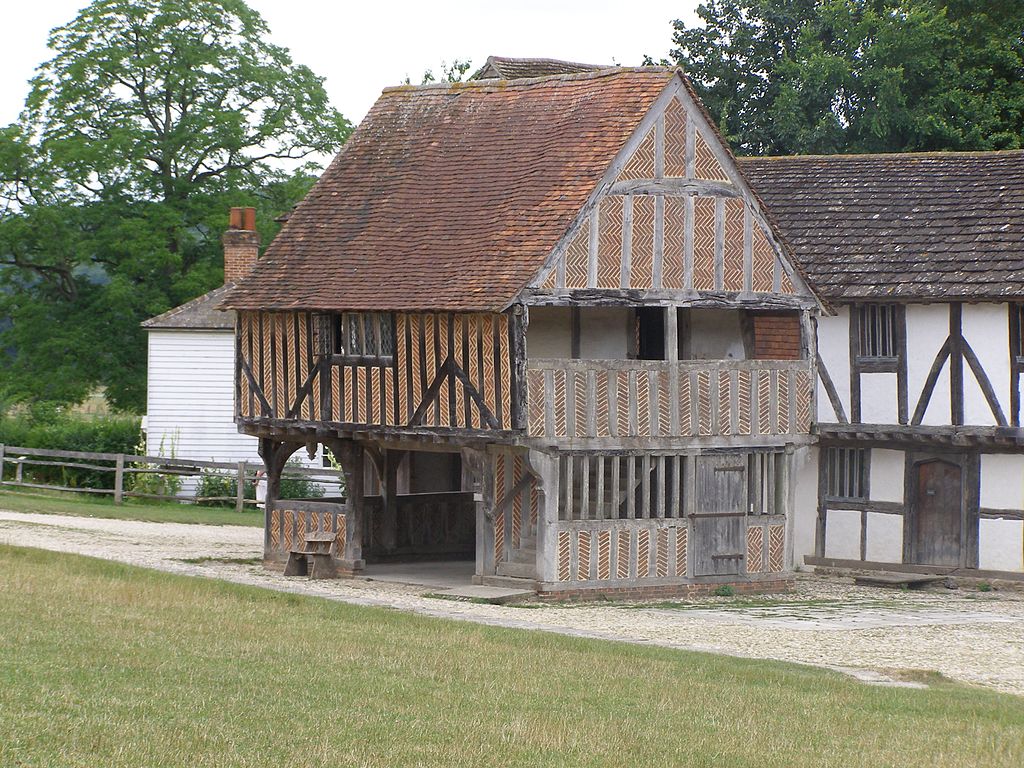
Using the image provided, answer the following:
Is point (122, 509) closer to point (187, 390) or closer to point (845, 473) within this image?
point (187, 390)

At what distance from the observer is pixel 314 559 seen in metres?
24.5

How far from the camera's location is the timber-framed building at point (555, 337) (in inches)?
879

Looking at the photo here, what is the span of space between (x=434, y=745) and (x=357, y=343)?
12.8 meters

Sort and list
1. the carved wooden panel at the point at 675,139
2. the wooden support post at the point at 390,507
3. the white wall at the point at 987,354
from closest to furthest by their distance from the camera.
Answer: the carved wooden panel at the point at 675,139
the white wall at the point at 987,354
the wooden support post at the point at 390,507

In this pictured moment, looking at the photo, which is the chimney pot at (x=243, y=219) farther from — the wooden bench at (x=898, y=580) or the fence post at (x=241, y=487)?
the wooden bench at (x=898, y=580)

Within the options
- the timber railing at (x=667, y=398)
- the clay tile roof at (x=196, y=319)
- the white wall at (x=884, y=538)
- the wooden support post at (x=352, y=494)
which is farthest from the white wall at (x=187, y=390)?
the timber railing at (x=667, y=398)

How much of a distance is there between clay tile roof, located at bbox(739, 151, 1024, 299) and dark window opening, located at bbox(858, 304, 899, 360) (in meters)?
0.41

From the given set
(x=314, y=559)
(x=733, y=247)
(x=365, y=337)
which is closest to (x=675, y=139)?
(x=733, y=247)

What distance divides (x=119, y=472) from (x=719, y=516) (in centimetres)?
1695

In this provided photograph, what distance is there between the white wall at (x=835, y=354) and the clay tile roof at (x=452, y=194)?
5.86 meters

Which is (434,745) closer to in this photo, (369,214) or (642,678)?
(642,678)

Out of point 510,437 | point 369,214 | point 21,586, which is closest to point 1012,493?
point 510,437

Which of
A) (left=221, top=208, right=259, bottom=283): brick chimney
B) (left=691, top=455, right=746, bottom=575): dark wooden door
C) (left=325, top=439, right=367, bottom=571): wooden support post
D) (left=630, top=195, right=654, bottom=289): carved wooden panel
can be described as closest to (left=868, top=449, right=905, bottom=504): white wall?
(left=691, top=455, right=746, bottom=575): dark wooden door

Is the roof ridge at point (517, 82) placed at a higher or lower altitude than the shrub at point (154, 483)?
higher
